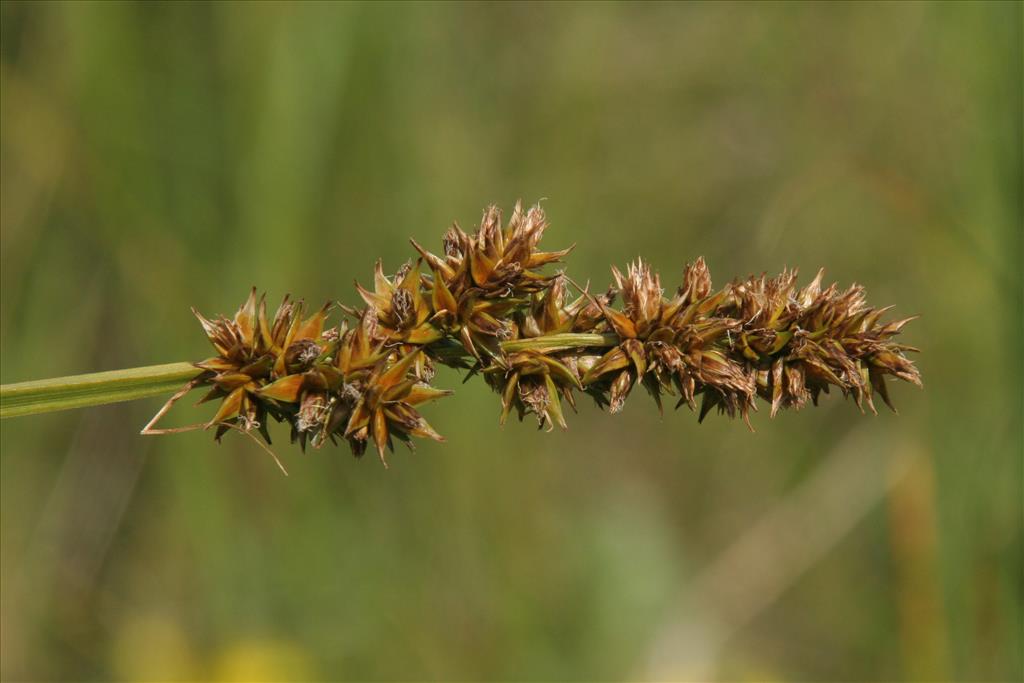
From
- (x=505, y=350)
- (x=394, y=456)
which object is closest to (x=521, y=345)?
(x=505, y=350)

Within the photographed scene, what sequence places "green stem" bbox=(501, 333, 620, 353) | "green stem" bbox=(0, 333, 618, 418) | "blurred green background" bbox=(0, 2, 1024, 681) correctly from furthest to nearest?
"blurred green background" bbox=(0, 2, 1024, 681), "green stem" bbox=(501, 333, 620, 353), "green stem" bbox=(0, 333, 618, 418)

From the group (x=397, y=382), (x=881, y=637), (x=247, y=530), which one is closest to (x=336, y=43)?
(x=247, y=530)

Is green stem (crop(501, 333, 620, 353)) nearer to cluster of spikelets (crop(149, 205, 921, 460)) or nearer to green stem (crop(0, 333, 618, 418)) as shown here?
cluster of spikelets (crop(149, 205, 921, 460))

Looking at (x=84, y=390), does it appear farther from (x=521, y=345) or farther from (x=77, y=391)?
(x=521, y=345)

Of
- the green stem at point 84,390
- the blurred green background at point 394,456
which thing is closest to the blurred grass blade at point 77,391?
the green stem at point 84,390

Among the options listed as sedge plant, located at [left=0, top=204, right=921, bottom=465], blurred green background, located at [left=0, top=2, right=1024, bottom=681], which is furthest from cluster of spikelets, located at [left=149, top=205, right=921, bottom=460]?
blurred green background, located at [left=0, top=2, right=1024, bottom=681]

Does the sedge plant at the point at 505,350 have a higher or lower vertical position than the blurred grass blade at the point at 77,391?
higher

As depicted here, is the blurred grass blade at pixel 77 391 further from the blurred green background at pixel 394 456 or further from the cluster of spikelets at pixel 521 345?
the blurred green background at pixel 394 456

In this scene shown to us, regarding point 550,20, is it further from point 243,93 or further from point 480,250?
point 480,250
